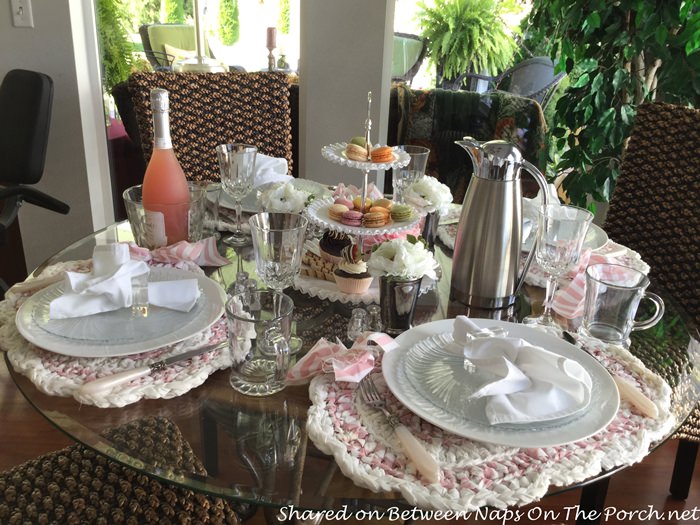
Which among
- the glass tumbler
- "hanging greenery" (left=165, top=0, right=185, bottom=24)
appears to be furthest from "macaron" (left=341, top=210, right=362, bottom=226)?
"hanging greenery" (left=165, top=0, right=185, bottom=24)

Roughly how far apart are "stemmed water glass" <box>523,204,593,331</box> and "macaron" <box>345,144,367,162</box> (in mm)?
313

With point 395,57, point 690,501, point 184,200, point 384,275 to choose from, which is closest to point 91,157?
point 395,57

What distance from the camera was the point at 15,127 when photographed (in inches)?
86.7

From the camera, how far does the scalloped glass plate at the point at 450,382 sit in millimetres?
703

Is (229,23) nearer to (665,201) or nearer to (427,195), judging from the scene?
(427,195)

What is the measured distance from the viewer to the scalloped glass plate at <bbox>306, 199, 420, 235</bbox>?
99cm

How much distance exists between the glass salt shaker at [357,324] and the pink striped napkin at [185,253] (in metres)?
0.34

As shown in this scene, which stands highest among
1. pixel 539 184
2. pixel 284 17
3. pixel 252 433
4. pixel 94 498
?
pixel 284 17

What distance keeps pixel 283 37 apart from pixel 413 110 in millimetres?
658

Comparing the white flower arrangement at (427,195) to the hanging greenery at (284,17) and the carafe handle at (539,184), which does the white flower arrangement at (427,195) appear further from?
the hanging greenery at (284,17)

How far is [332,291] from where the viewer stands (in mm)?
1069

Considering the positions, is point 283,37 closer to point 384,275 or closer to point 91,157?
point 91,157

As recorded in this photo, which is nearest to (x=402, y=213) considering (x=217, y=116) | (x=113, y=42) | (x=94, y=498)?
(x=94, y=498)

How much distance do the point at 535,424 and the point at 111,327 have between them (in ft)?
1.94
